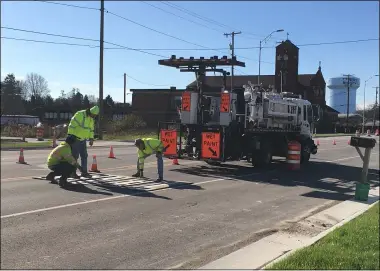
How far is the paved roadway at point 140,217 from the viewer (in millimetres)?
5574

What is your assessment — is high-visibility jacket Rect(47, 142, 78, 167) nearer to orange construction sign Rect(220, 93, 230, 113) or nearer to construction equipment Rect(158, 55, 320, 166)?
construction equipment Rect(158, 55, 320, 166)

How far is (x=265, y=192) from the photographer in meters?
11.4

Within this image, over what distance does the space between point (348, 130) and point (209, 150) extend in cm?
451

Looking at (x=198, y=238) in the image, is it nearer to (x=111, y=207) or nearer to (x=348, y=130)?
(x=111, y=207)

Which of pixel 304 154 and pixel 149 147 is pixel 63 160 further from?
pixel 304 154

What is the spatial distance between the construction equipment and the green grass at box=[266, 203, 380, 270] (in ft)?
26.0

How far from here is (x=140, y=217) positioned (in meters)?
7.67

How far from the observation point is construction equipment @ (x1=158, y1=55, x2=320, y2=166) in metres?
14.8

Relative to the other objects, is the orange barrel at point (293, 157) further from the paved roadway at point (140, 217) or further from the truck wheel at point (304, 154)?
the paved roadway at point (140, 217)

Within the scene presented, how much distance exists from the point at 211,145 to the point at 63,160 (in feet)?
20.0

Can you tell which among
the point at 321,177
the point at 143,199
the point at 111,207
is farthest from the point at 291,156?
the point at 111,207

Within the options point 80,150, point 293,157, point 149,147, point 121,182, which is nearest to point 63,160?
point 80,150

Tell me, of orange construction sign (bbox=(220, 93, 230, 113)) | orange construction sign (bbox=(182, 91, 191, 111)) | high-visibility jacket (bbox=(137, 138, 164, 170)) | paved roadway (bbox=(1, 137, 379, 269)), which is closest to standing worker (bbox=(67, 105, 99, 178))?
paved roadway (bbox=(1, 137, 379, 269))

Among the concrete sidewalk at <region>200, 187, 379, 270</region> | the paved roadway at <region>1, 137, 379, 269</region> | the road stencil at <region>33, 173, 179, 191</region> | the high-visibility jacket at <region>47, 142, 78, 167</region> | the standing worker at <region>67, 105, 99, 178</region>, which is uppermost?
the standing worker at <region>67, 105, 99, 178</region>
